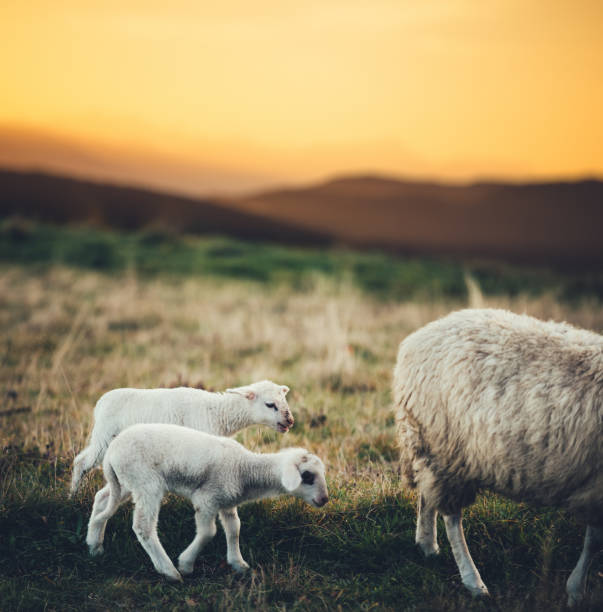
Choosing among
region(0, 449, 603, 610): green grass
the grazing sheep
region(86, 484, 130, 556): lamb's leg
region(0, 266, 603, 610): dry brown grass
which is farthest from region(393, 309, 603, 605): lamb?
region(86, 484, 130, 556): lamb's leg

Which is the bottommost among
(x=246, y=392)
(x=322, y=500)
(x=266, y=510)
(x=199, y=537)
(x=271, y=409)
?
(x=266, y=510)

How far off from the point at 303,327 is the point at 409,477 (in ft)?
24.2

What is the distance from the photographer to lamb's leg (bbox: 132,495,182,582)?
3666 mm

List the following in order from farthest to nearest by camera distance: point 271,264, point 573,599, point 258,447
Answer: point 271,264 < point 258,447 < point 573,599

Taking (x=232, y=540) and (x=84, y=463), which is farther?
(x=84, y=463)

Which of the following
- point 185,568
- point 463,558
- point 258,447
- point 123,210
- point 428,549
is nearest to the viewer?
point 185,568

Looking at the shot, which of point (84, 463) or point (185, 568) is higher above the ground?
point (84, 463)

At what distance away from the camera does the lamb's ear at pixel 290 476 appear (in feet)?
12.0

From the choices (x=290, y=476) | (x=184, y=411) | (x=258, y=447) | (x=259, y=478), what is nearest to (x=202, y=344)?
(x=258, y=447)

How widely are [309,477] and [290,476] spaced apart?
163mm

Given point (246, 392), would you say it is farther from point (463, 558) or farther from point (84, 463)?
point (463, 558)

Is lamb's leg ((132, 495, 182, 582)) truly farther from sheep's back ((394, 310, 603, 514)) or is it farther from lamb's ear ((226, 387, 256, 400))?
sheep's back ((394, 310, 603, 514))

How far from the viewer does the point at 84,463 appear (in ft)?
14.6

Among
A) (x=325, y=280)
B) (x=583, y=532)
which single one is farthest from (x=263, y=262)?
(x=583, y=532)
